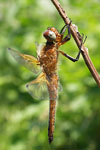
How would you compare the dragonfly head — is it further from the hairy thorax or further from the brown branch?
the brown branch

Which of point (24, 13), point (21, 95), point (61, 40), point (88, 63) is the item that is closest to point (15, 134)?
point (21, 95)

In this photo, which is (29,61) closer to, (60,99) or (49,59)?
(49,59)

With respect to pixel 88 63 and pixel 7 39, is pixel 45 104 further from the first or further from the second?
pixel 88 63

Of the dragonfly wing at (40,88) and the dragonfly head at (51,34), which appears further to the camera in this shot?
the dragonfly wing at (40,88)

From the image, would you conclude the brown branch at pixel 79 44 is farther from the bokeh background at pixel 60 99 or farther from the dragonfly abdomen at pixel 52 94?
the bokeh background at pixel 60 99

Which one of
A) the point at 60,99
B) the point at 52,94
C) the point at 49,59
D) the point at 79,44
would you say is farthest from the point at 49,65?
the point at 60,99

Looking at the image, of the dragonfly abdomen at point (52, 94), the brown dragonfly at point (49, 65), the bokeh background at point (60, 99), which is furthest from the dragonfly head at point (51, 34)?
the bokeh background at point (60, 99)
